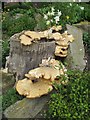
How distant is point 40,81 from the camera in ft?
17.9

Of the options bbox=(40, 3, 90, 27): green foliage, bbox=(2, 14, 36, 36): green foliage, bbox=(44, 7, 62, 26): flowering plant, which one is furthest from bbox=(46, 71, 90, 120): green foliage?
bbox=(40, 3, 90, 27): green foliage

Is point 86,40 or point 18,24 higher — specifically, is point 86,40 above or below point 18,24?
below

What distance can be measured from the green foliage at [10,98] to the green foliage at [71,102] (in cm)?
69

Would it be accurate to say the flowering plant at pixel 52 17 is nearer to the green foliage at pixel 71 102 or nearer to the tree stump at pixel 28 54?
the tree stump at pixel 28 54

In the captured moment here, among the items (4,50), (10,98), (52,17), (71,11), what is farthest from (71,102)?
(71,11)

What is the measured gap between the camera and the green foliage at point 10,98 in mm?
5621

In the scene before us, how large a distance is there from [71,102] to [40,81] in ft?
1.97

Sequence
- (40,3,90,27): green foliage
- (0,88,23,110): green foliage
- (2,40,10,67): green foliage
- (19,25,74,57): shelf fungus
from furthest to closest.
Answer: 1. (40,3,90,27): green foliage
2. (2,40,10,67): green foliage
3. (19,25,74,57): shelf fungus
4. (0,88,23,110): green foliage

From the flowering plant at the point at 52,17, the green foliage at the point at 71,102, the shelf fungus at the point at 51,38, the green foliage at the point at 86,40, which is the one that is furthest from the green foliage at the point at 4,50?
the green foliage at the point at 71,102

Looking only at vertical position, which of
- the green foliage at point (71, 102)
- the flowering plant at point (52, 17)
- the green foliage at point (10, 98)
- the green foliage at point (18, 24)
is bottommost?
the green foliage at point (10, 98)

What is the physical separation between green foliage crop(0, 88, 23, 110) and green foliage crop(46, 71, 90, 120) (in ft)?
2.25

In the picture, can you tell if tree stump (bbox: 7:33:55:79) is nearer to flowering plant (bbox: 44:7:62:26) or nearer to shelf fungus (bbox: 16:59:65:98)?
shelf fungus (bbox: 16:59:65:98)

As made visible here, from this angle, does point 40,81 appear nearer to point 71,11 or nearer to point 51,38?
point 51,38

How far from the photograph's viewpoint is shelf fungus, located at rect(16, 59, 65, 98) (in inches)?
209
